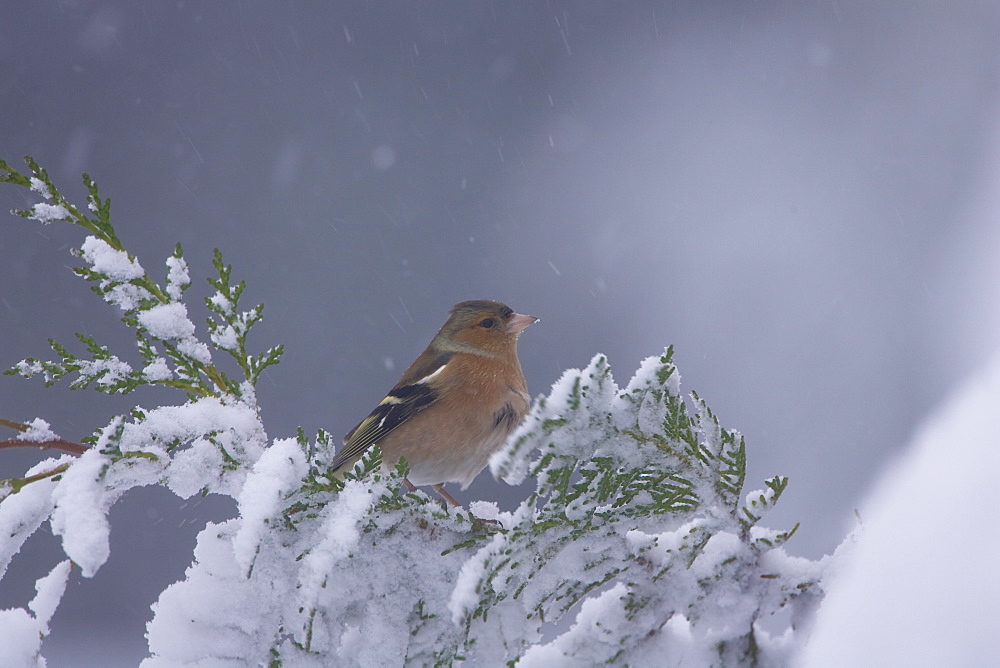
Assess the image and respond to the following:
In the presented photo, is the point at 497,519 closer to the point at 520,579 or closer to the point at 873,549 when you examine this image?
the point at 520,579

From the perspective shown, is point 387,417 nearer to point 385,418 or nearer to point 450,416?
point 385,418

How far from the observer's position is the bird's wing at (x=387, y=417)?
1856 millimetres

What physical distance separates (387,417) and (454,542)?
1188 mm

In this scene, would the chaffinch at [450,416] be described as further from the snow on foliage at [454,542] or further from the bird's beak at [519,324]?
the snow on foliage at [454,542]

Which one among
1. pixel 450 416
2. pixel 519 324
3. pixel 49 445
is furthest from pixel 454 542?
pixel 519 324

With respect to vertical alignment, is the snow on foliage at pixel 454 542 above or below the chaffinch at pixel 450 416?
below

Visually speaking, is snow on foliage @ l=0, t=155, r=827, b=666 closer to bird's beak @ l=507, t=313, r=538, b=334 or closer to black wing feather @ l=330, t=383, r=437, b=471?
black wing feather @ l=330, t=383, r=437, b=471

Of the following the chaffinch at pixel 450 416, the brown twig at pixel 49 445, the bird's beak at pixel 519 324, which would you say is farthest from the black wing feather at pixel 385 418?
the brown twig at pixel 49 445

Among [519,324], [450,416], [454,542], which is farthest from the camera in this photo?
[519,324]

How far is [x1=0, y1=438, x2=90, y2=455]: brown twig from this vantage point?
74 centimetres

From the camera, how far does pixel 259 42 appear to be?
46.3 ft

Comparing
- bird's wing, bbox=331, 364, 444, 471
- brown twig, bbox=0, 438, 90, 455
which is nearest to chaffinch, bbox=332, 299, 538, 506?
bird's wing, bbox=331, 364, 444, 471

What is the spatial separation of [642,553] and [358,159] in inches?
560

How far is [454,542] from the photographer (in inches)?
30.1
